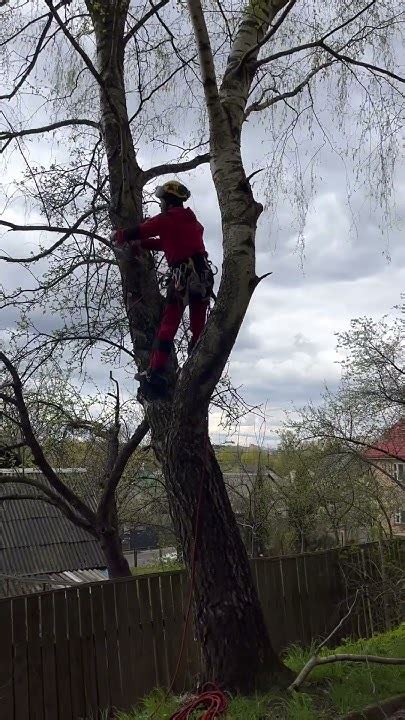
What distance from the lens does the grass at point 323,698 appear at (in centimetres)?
400

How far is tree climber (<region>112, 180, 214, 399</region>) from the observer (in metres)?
4.97

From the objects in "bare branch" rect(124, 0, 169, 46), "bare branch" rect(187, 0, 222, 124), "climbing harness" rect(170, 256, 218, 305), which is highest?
"bare branch" rect(124, 0, 169, 46)

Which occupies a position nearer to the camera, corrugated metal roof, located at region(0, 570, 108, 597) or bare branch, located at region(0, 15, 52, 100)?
bare branch, located at region(0, 15, 52, 100)

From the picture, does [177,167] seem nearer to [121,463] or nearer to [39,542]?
[121,463]

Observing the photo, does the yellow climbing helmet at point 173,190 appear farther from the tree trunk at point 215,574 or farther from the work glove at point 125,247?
the tree trunk at point 215,574

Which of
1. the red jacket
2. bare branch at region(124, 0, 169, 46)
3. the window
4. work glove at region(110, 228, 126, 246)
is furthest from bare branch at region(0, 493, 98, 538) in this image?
the window

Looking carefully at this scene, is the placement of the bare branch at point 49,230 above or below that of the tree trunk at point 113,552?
above

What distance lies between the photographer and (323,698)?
4359mm

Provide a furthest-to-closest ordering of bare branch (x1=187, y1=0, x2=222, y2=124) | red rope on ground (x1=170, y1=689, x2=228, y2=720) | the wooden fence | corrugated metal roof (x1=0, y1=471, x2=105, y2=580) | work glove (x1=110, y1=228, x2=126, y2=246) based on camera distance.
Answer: corrugated metal roof (x1=0, y1=471, x2=105, y2=580)
the wooden fence
work glove (x1=110, y1=228, x2=126, y2=246)
bare branch (x1=187, y1=0, x2=222, y2=124)
red rope on ground (x1=170, y1=689, x2=228, y2=720)

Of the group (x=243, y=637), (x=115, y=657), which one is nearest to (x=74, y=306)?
(x=115, y=657)

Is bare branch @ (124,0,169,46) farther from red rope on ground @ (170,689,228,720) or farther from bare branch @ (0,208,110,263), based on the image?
red rope on ground @ (170,689,228,720)

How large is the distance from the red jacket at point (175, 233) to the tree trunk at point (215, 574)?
1225mm

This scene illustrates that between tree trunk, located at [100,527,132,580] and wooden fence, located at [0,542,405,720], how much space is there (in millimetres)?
1300

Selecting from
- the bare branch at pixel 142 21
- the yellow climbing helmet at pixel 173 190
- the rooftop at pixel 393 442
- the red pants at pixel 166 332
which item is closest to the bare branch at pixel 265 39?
the yellow climbing helmet at pixel 173 190
